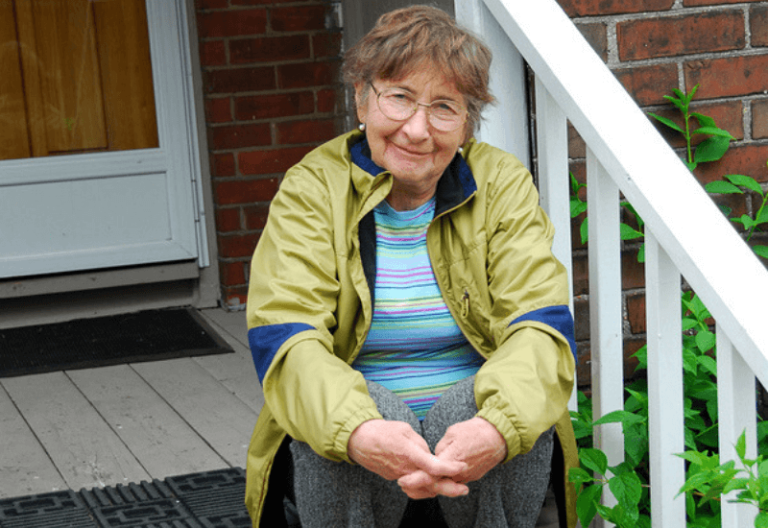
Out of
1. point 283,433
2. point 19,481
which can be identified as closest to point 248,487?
point 283,433

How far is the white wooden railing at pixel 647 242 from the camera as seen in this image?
148 centimetres

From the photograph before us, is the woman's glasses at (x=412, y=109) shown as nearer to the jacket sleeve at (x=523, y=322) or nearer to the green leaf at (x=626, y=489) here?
the jacket sleeve at (x=523, y=322)

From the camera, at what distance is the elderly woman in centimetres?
151

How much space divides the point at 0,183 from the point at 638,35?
8.40ft

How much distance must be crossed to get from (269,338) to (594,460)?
0.65 metres

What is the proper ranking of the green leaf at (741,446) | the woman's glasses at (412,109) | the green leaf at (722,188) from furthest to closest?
1. the green leaf at (722,188)
2. the woman's glasses at (412,109)
3. the green leaf at (741,446)

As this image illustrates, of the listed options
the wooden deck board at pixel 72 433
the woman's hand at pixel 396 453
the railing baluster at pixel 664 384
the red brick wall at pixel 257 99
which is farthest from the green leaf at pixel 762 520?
the red brick wall at pixel 257 99

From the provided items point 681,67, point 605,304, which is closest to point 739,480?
point 605,304

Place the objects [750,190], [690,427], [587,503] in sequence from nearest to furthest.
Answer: [587,503] < [690,427] < [750,190]

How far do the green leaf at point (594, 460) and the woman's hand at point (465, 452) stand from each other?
15.1 inches

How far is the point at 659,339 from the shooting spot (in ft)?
5.49

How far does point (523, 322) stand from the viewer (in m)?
1.64

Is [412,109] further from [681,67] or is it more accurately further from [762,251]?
[762,251]

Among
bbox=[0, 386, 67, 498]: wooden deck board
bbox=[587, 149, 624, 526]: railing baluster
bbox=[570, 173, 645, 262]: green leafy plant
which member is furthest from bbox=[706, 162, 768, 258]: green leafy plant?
bbox=[0, 386, 67, 498]: wooden deck board
